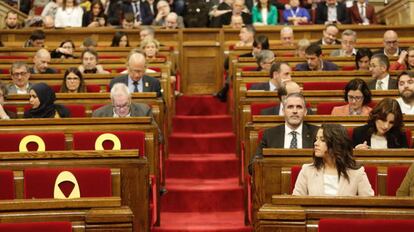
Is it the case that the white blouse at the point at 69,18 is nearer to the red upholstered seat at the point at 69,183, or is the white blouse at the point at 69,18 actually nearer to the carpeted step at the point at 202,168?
the carpeted step at the point at 202,168

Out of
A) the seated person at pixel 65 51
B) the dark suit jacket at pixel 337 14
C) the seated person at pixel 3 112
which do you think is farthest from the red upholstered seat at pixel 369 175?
the dark suit jacket at pixel 337 14

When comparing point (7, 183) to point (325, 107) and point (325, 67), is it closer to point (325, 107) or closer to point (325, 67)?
point (325, 107)

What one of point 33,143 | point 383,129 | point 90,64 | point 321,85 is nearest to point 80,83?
point 90,64

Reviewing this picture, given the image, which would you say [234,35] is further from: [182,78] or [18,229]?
[18,229]

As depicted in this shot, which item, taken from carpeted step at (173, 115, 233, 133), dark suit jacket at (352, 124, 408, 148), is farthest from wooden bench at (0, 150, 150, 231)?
carpeted step at (173, 115, 233, 133)

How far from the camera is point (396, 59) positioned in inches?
344

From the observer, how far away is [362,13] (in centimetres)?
1209

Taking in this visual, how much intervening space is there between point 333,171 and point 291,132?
112 cm

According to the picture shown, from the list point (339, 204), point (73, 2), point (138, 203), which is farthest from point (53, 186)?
point (73, 2)

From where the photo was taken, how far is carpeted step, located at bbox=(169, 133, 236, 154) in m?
7.69

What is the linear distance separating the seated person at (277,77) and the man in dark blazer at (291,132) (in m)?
1.43

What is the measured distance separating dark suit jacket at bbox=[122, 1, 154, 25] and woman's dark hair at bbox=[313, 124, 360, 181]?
25.1 ft

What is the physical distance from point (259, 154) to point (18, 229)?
2134mm

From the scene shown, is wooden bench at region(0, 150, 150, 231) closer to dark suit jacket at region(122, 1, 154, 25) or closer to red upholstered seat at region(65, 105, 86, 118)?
red upholstered seat at region(65, 105, 86, 118)
